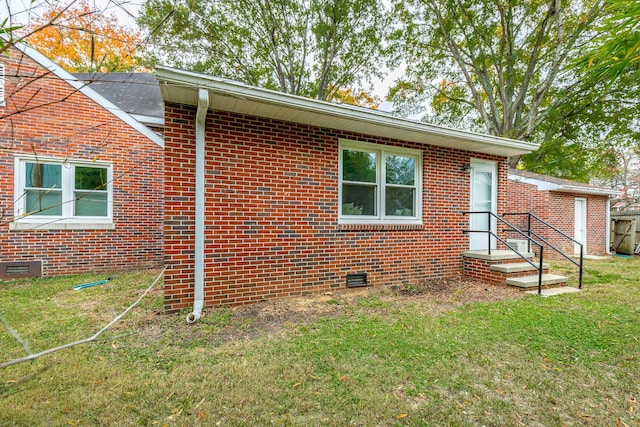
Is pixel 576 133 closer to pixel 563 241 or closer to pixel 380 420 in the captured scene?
pixel 563 241

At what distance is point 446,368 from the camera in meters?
2.63

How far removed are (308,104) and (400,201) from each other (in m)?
2.74

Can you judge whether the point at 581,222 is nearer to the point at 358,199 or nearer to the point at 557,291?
the point at 557,291

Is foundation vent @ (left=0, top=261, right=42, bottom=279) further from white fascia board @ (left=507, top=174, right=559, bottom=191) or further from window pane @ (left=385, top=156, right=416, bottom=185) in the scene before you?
white fascia board @ (left=507, top=174, right=559, bottom=191)

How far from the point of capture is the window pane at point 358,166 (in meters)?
5.21

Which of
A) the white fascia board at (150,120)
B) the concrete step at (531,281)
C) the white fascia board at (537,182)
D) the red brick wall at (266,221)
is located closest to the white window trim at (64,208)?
the white fascia board at (150,120)

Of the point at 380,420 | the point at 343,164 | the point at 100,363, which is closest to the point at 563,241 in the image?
the point at 343,164

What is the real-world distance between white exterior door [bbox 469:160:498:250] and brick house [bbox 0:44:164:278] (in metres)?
7.20

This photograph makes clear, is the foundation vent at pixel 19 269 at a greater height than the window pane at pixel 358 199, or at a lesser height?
lesser

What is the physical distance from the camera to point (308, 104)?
13.6 ft

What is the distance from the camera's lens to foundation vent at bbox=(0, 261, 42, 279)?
18.9ft

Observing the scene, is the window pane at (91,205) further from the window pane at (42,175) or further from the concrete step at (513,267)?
the concrete step at (513,267)

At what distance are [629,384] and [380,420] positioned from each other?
88.7 inches

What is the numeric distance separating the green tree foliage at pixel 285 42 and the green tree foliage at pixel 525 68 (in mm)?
1803
